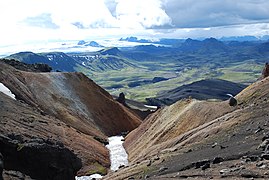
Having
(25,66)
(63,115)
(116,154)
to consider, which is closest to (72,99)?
(63,115)

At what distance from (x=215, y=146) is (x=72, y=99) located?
93.6 meters

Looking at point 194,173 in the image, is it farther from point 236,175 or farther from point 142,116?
point 142,116

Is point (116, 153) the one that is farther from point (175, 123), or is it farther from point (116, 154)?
point (175, 123)

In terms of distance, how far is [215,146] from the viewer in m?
58.9

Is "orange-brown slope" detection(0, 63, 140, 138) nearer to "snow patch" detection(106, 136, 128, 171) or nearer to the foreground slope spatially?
"snow patch" detection(106, 136, 128, 171)

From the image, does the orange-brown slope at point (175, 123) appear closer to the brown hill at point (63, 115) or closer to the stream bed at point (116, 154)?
the stream bed at point (116, 154)

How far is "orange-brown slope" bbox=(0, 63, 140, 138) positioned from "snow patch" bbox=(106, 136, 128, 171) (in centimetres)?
481

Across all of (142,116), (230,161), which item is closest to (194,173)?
(230,161)

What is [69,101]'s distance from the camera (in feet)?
466

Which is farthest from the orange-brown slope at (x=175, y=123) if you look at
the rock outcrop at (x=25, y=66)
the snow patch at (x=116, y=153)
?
the rock outcrop at (x=25, y=66)

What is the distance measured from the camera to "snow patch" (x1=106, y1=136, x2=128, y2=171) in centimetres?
9675

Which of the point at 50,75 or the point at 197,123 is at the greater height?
the point at 50,75

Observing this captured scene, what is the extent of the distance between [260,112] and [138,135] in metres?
58.2

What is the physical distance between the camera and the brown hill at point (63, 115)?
86000 millimetres
